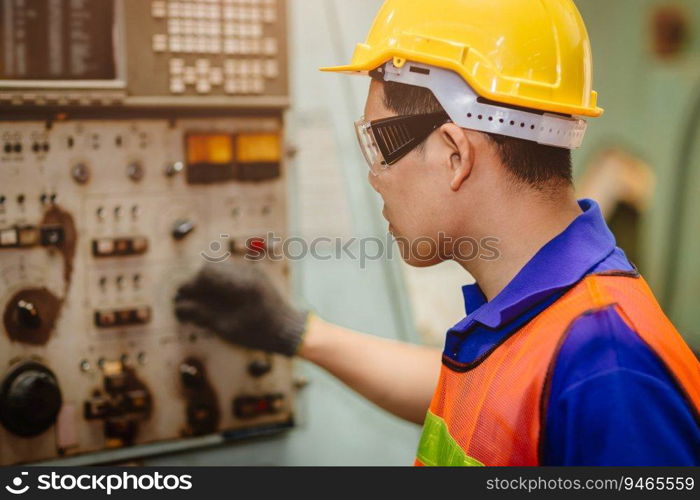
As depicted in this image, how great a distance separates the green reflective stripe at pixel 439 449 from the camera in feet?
3.18

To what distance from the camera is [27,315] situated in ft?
3.93

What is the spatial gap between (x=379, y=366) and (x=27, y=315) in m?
0.63

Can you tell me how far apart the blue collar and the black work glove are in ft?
1.49

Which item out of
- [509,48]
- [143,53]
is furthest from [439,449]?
[143,53]

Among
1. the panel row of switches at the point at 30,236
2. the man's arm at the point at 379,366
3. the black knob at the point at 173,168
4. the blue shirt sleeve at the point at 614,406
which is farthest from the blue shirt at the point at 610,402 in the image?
the panel row of switches at the point at 30,236

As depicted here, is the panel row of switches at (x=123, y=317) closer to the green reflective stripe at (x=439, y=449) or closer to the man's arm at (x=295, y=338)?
the man's arm at (x=295, y=338)

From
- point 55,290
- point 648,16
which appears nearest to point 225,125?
point 55,290

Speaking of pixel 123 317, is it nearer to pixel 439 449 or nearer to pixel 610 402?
pixel 439 449

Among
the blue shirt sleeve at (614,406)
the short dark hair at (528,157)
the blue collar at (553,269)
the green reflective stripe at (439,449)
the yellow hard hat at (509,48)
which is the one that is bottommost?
the green reflective stripe at (439,449)

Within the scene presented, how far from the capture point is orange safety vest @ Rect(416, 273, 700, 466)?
0.87 m

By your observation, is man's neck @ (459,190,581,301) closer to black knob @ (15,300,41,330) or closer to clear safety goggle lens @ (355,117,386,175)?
clear safety goggle lens @ (355,117,386,175)

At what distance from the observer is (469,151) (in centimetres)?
100

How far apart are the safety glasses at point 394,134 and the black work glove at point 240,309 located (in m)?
0.40

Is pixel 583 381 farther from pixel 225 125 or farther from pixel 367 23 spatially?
pixel 367 23
